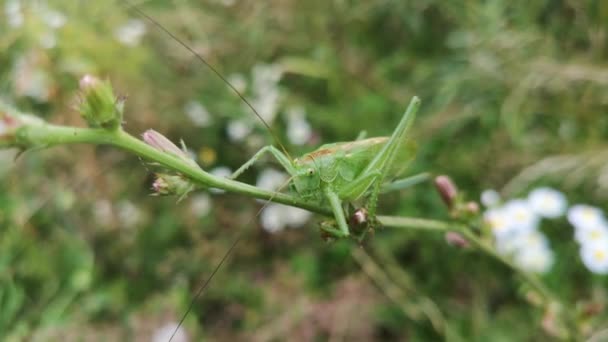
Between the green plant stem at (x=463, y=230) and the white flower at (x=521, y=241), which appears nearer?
the green plant stem at (x=463, y=230)

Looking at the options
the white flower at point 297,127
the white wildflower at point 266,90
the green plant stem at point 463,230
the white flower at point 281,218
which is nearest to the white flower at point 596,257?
the green plant stem at point 463,230

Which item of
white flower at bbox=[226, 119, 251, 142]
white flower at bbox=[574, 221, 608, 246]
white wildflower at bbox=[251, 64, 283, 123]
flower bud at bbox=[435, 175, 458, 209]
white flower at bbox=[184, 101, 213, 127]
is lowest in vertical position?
white flower at bbox=[574, 221, 608, 246]

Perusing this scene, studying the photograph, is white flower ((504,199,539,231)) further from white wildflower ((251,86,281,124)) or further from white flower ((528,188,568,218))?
white wildflower ((251,86,281,124))

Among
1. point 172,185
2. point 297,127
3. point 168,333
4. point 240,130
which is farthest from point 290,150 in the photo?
point 172,185

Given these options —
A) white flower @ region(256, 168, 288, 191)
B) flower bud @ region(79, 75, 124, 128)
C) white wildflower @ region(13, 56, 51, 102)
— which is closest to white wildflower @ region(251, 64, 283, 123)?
white flower @ region(256, 168, 288, 191)

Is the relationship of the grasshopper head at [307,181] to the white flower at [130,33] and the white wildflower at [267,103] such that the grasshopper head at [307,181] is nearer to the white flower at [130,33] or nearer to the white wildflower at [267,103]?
the white wildflower at [267,103]

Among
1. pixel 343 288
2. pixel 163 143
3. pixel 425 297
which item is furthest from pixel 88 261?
pixel 163 143

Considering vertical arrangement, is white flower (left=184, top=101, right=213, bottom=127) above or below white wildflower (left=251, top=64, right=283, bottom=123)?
above
